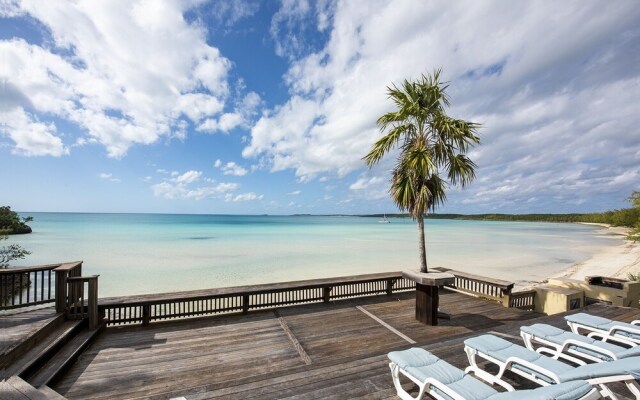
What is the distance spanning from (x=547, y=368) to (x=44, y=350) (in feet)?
19.1

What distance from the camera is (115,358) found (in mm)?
3830

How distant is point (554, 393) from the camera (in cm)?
184

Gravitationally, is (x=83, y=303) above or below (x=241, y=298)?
above

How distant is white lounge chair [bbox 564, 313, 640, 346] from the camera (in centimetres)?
337

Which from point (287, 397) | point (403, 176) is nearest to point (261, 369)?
point (287, 397)

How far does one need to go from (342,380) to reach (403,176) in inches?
157

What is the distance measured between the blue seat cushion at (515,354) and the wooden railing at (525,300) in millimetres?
4439

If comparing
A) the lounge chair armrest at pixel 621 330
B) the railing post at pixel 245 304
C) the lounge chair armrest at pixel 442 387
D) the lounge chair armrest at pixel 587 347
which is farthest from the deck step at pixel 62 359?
the lounge chair armrest at pixel 621 330

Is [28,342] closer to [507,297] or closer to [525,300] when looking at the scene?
[507,297]

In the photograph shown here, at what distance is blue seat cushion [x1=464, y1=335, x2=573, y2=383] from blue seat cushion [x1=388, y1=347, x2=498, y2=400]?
0.63m

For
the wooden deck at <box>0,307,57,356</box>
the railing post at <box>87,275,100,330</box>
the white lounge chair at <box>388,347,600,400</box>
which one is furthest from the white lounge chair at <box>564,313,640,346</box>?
the railing post at <box>87,275,100,330</box>

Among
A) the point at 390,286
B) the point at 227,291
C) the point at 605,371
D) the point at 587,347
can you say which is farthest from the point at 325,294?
the point at 605,371

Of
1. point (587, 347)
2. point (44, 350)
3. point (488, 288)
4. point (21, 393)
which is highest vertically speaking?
point (21, 393)

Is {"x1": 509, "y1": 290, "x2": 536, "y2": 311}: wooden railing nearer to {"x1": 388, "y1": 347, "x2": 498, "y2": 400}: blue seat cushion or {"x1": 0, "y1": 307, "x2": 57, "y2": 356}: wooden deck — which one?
{"x1": 388, "y1": 347, "x2": 498, "y2": 400}: blue seat cushion
